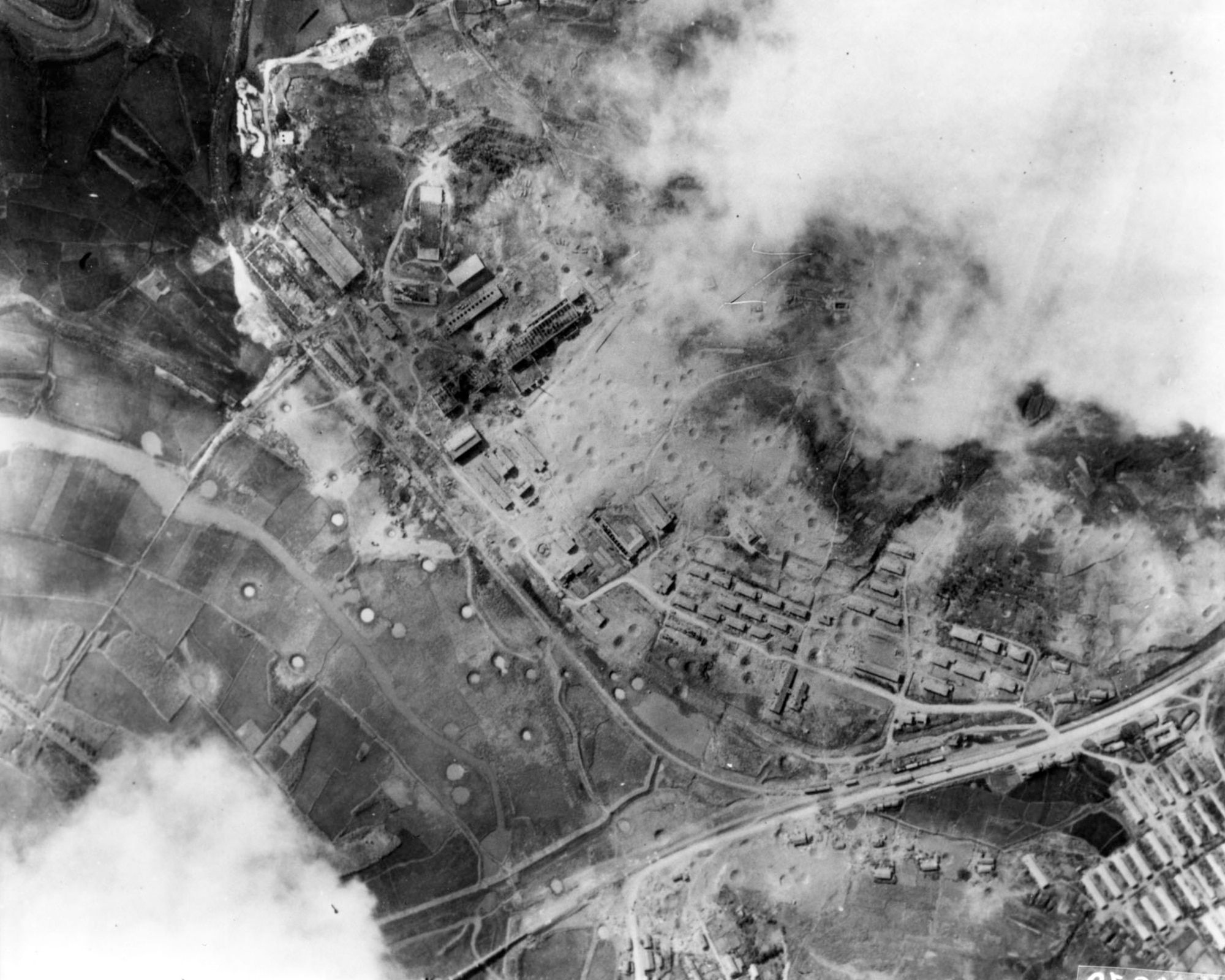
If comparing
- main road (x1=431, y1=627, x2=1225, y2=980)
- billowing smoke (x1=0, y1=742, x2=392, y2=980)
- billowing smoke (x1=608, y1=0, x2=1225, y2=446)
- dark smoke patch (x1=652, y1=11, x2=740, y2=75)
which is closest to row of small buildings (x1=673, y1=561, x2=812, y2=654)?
main road (x1=431, y1=627, x2=1225, y2=980)

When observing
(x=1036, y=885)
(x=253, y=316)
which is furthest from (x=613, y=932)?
(x=253, y=316)

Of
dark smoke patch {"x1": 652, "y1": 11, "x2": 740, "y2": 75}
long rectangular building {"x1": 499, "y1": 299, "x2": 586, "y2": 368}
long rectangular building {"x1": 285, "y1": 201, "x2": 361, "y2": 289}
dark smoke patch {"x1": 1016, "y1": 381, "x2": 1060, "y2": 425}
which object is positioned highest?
long rectangular building {"x1": 285, "y1": 201, "x2": 361, "y2": 289}

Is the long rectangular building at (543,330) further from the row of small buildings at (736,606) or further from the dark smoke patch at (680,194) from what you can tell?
the row of small buildings at (736,606)

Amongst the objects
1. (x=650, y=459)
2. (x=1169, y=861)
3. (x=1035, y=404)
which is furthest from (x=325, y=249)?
(x=1169, y=861)

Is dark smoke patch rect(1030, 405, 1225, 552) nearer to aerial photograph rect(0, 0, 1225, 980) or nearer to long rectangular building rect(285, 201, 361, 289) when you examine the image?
aerial photograph rect(0, 0, 1225, 980)

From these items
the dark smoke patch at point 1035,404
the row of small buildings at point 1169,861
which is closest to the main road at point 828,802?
the row of small buildings at point 1169,861

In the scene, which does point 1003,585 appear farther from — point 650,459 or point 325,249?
point 325,249

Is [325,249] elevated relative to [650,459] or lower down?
elevated
